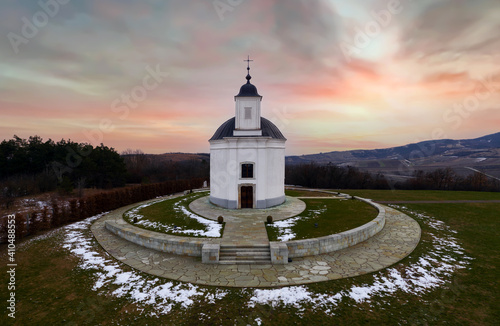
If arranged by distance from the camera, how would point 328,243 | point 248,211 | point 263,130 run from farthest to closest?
point 263,130
point 248,211
point 328,243

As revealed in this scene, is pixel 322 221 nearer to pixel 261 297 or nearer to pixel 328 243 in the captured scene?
pixel 328 243

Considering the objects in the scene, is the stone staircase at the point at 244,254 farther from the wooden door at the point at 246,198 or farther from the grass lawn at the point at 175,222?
the wooden door at the point at 246,198

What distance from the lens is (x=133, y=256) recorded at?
1227 cm

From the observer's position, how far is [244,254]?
11.9 meters

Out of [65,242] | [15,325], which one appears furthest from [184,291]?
[65,242]

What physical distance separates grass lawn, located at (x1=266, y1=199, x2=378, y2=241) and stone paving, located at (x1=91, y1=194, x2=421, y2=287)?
5.23ft

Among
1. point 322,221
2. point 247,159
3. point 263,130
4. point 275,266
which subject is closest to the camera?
point 275,266

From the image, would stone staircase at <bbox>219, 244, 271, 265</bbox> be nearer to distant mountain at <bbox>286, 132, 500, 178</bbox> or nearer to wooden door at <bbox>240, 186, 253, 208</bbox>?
wooden door at <bbox>240, 186, 253, 208</bbox>

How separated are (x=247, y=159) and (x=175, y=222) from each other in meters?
7.91

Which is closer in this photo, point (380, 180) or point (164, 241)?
point (164, 241)

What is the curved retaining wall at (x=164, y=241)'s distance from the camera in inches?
484

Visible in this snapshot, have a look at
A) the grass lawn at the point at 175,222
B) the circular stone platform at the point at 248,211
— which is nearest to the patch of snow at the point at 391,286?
the grass lawn at the point at 175,222

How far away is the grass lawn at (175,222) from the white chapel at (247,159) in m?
4.02

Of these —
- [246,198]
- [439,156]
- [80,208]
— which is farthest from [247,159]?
[439,156]
